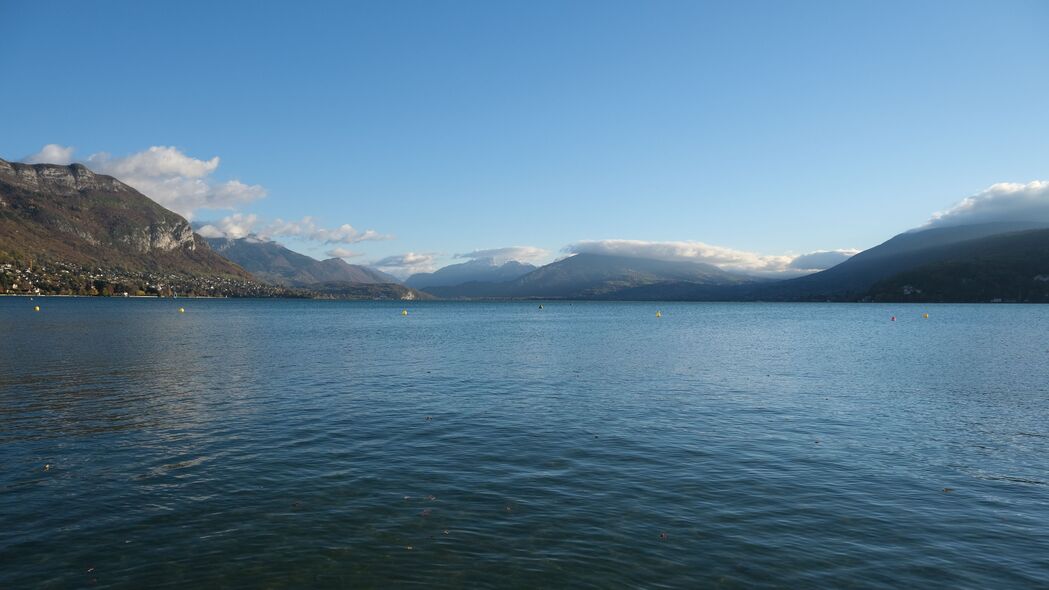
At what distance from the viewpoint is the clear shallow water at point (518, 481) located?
15477mm

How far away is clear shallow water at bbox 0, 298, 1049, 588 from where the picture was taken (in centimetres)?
1548

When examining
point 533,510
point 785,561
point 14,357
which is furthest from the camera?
point 14,357

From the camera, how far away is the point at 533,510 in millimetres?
19391

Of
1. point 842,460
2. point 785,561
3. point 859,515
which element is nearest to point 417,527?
point 785,561

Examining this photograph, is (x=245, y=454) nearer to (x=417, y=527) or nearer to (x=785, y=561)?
(x=417, y=527)

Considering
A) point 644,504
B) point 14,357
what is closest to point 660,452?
point 644,504

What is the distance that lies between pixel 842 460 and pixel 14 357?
8051 cm

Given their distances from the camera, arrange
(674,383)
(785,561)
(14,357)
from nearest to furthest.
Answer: (785,561), (674,383), (14,357)

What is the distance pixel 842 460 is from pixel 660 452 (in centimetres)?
861

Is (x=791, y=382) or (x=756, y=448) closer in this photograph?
(x=756, y=448)

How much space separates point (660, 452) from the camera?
A: 27.1m

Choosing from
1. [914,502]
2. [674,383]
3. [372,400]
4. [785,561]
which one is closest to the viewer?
[785,561]

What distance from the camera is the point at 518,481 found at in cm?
2256

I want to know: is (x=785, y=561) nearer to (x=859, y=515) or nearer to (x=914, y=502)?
(x=859, y=515)
